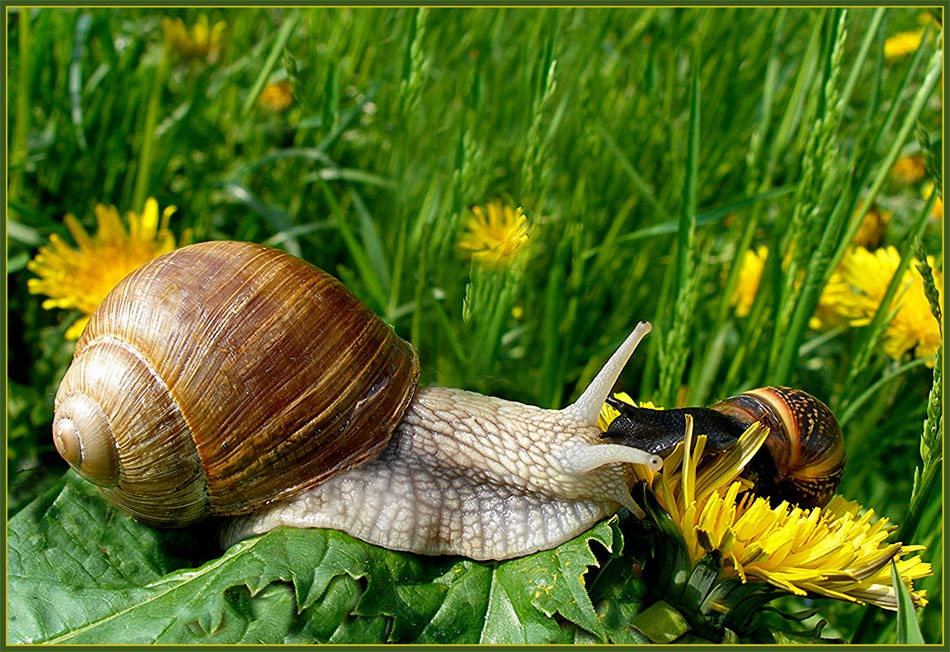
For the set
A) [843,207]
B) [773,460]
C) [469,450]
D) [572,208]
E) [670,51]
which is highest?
[670,51]

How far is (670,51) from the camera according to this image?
289cm

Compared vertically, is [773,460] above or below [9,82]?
below

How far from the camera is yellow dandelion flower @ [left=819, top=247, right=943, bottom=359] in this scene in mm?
2346

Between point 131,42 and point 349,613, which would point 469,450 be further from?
point 131,42

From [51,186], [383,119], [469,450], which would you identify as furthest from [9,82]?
[469,450]

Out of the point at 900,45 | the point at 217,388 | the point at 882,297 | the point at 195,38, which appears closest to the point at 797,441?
the point at 882,297

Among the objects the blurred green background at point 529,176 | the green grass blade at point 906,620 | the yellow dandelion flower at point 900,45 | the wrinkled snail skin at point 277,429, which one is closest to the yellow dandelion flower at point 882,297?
the blurred green background at point 529,176

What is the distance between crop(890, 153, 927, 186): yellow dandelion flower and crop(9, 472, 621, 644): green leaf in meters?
2.83

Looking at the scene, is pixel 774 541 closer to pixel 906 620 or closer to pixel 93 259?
pixel 906 620

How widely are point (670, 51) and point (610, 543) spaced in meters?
1.93

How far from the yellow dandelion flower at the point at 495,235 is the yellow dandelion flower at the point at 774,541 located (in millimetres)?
619

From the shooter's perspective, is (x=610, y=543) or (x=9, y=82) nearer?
(x=610, y=543)

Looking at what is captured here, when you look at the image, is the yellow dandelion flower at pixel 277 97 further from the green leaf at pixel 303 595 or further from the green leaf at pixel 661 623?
the green leaf at pixel 661 623

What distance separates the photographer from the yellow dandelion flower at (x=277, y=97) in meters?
3.46
